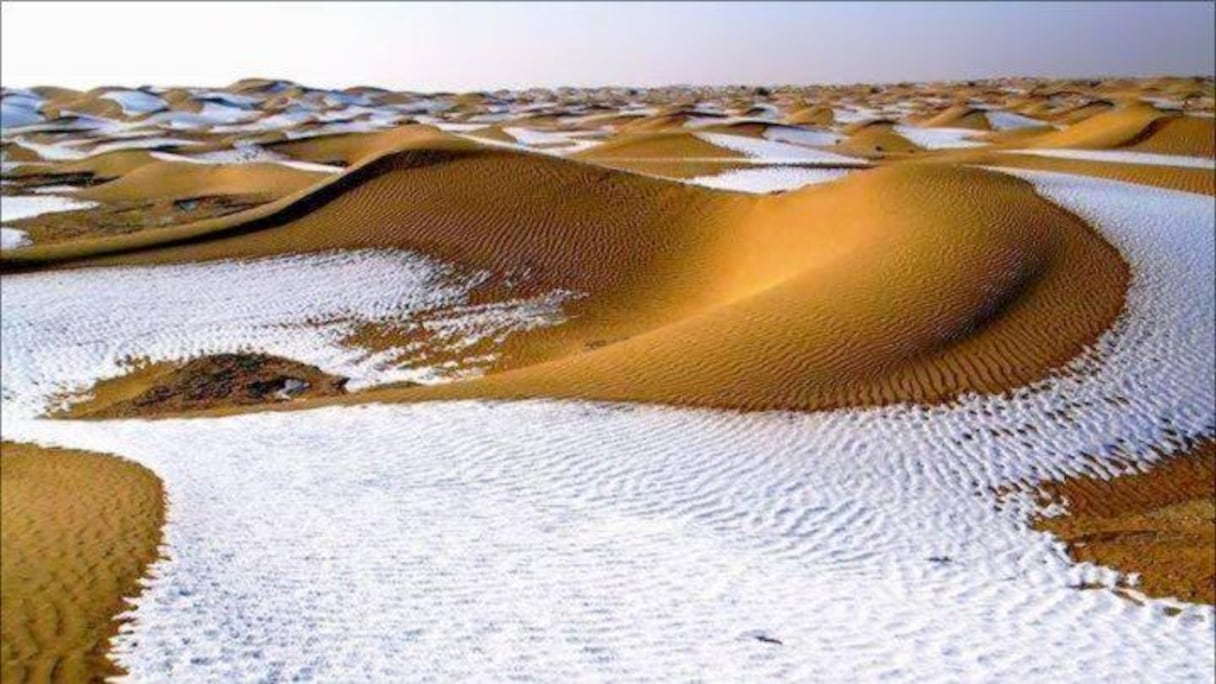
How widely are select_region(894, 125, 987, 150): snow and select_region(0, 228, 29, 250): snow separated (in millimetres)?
52036

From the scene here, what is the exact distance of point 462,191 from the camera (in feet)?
111

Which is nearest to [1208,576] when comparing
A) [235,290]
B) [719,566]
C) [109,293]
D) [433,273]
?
[719,566]

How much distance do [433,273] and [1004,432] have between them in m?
18.2

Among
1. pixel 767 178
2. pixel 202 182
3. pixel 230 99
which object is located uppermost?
pixel 230 99

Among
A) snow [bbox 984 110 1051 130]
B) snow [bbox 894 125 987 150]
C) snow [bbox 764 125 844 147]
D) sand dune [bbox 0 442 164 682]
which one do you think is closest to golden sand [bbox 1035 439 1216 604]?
sand dune [bbox 0 442 164 682]

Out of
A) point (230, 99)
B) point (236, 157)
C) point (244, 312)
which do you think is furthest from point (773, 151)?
point (230, 99)

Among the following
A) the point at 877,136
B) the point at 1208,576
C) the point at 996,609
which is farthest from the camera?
the point at 877,136

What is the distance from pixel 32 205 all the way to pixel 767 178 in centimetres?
3572

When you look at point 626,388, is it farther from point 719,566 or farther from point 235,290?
point 235,290

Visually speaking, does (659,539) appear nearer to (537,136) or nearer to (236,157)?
(236,157)

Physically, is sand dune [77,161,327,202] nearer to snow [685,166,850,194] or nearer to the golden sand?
snow [685,166,850,194]

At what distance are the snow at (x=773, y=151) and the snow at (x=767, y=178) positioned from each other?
13.1ft

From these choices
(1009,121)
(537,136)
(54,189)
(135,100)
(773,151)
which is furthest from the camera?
(135,100)

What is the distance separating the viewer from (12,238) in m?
36.8
